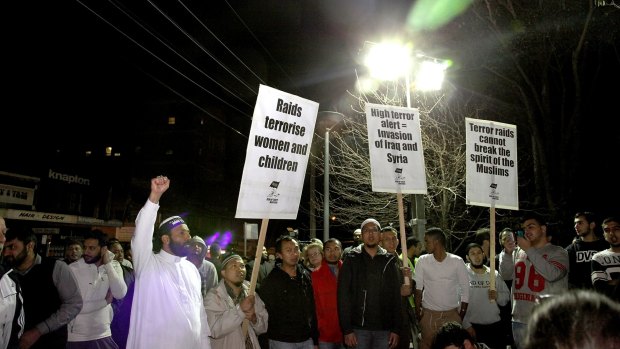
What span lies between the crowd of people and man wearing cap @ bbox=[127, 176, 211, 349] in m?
0.01

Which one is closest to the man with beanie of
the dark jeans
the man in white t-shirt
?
the dark jeans

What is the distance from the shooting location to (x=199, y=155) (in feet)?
157

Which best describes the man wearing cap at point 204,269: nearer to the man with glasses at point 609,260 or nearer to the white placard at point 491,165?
the white placard at point 491,165

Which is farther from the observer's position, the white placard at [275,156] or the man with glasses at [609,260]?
the man with glasses at [609,260]

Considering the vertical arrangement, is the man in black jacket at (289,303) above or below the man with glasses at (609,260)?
below

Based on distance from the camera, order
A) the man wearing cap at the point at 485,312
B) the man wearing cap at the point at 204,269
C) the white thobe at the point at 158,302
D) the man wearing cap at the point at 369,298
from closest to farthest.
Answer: the white thobe at the point at 158,302 → the man wearing cap at the point at 369,298 → the man wearing cap at the point at 204,269 → the man wearing cap at the point at 485,312

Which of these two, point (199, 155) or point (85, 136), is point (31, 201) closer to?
point (85, 136)

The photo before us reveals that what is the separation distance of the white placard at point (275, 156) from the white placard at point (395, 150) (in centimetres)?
125

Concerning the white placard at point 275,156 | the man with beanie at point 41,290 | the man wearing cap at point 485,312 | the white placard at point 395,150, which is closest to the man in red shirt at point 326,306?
the white placard at point 395,150

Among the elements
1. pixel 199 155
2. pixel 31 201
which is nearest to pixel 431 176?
pixel 31 201

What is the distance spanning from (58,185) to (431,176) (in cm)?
1803

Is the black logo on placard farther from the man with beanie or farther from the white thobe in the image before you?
the man with beanie

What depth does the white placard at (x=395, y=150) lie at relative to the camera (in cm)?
664

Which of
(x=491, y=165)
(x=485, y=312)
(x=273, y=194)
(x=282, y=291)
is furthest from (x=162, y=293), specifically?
(x=485, y=312)
